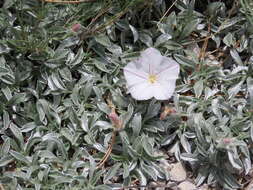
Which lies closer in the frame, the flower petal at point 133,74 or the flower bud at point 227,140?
the flower bud at point 227,140

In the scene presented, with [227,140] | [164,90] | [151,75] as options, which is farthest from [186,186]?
[151,75]

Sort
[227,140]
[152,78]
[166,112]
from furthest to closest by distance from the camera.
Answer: [152,78], [166,112], [227,140]

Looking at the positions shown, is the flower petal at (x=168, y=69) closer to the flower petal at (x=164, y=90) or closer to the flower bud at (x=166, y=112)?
the flower petal at (x=164, y=90)

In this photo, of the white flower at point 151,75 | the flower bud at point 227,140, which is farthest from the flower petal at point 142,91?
the flower bud at point 227,140

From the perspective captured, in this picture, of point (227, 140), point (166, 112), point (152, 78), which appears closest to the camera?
point (227, 140)

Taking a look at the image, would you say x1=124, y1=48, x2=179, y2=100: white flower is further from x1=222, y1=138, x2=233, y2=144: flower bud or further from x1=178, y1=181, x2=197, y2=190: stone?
x1=178, y1=181, x2=197, y2=190: stone

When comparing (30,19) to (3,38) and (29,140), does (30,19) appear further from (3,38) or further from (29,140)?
(29,140)

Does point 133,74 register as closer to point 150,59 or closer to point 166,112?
point 150,59

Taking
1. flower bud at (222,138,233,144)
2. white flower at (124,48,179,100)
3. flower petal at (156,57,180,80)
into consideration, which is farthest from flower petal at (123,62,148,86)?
flower bud at (222,138,233,144)
